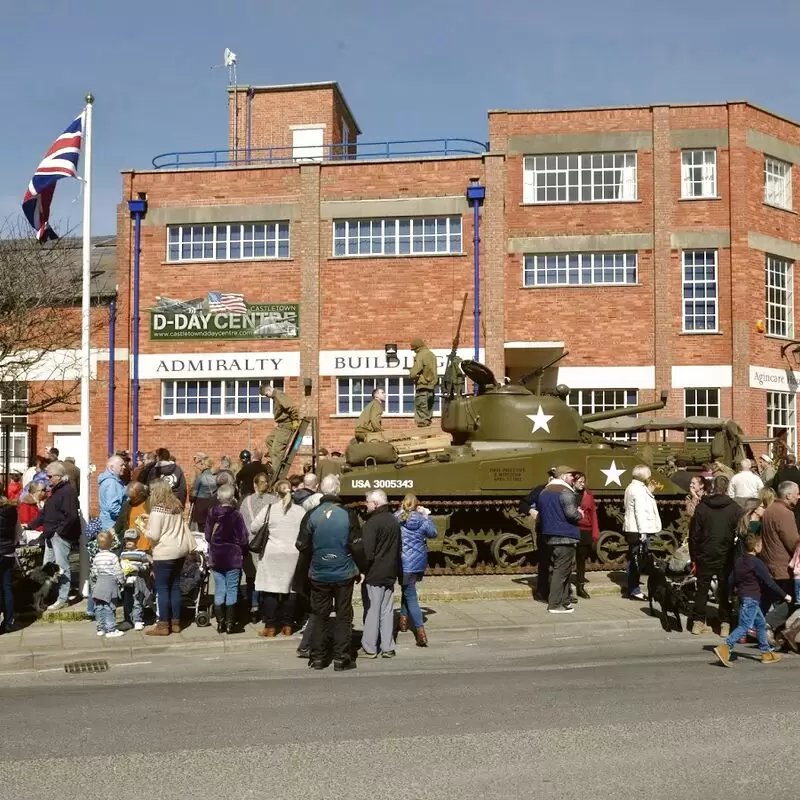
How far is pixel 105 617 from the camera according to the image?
36.6 feet

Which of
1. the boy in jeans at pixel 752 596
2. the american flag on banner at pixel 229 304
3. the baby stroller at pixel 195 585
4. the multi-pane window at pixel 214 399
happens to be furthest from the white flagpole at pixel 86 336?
the multi-pane window at pixel 214 399

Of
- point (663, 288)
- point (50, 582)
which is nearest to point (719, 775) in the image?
point (50, 582)

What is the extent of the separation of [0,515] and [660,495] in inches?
387

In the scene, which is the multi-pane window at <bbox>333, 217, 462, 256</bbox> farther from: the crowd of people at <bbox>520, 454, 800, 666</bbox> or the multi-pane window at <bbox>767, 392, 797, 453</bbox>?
the crowd of people at <bbox>520, 454, 800, 666</bbox>

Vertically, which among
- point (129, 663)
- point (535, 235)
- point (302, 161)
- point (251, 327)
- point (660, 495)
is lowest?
point (129, 663)

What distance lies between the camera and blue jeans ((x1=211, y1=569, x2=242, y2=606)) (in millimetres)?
11211

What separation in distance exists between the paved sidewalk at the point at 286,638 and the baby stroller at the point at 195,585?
137mm

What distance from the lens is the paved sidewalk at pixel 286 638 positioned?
10.4 meters

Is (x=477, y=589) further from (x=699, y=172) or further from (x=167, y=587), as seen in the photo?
(x=699, y=172)

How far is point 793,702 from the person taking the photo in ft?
25.6

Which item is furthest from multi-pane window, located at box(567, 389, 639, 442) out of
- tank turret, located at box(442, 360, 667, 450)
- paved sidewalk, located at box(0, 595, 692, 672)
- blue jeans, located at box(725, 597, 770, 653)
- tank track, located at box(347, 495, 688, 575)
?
blue jeans, located at box(725, 597, 770, 653)

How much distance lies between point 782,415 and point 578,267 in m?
6.81

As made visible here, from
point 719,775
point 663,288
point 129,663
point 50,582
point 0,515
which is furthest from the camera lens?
point 663,288

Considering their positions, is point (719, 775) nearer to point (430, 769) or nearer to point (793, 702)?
point (430, 769)
